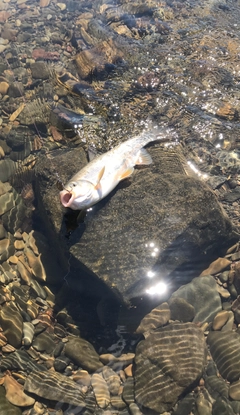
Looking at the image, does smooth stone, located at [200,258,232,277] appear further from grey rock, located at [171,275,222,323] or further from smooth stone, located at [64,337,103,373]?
smooth stone, located at [64,337,103,373]

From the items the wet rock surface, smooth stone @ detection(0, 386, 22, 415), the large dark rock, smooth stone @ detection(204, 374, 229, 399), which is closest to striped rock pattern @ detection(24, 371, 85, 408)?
the wet rock surface

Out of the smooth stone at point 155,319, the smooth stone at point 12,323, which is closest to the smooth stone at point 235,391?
the smooth stone at point 155,319

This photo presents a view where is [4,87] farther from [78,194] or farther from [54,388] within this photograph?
[54,388]

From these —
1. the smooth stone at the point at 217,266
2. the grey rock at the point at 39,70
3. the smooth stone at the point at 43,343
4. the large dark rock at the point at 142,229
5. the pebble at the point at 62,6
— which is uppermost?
the pebble at the point at 62,6

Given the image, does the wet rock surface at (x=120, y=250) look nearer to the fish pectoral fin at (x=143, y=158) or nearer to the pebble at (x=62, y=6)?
the fish pectoral fin at (x=143, y=158)

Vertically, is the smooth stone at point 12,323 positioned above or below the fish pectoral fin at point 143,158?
below

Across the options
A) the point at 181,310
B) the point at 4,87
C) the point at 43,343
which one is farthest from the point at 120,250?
the point at 4,87

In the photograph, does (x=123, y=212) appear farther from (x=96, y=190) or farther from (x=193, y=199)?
(x=193, y=199)
